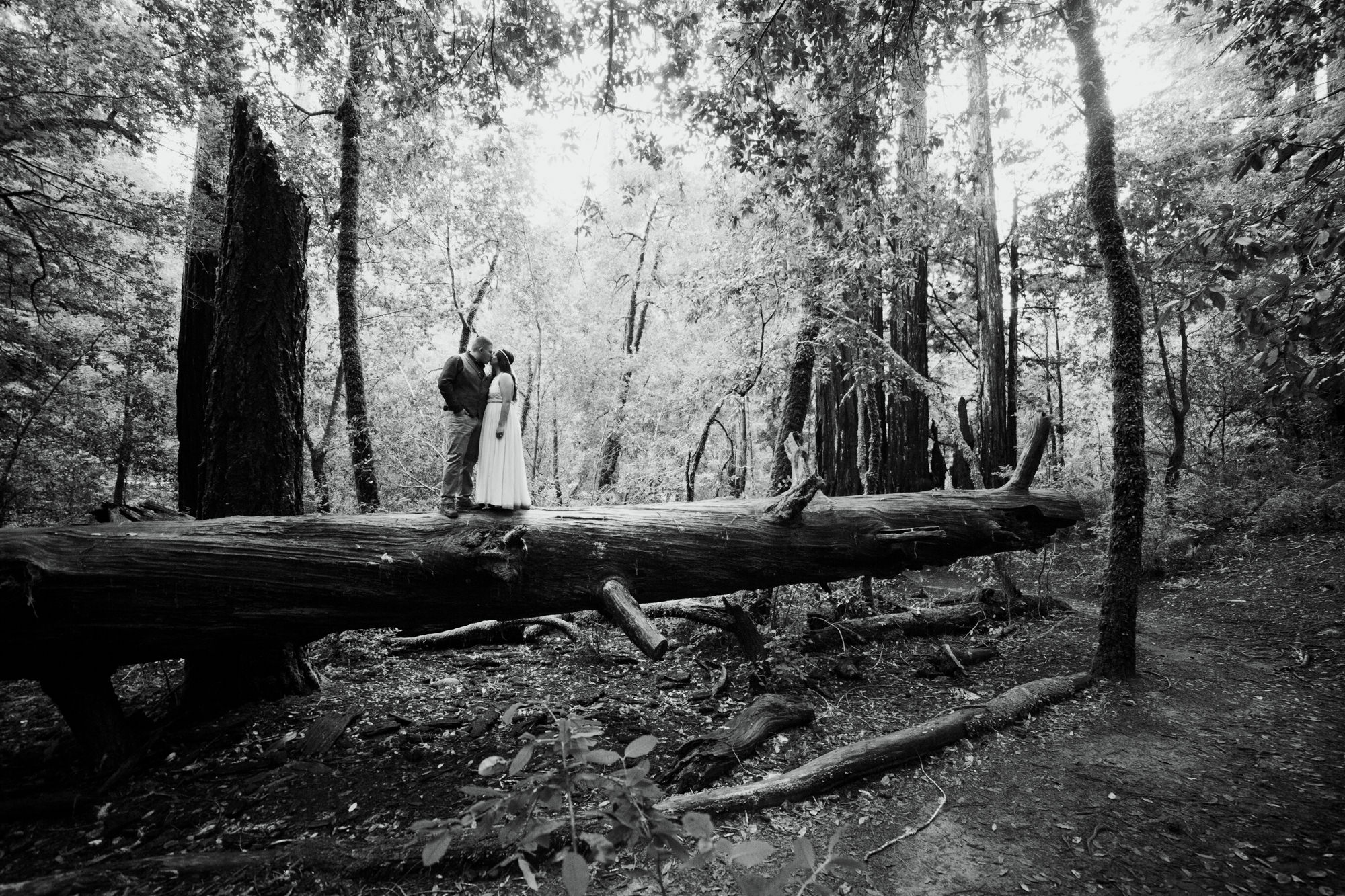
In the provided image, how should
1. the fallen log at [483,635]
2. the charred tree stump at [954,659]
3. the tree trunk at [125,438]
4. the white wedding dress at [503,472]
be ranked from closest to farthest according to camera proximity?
the white wedding dress at [503,472] → the charred tree stump at [954,659] → the fallen log at [483,635] → the tree trunk at [125,438]

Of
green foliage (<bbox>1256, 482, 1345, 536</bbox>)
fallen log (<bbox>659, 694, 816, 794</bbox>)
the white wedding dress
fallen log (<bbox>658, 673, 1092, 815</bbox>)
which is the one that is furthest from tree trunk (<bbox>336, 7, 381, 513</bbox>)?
green foliage (<bbox>1256, 482, 1345, 536</bbox>)

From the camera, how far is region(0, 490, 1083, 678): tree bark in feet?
11.6

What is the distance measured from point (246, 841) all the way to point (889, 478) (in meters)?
10.2

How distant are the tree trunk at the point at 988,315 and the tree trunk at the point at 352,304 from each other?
10.1 meters

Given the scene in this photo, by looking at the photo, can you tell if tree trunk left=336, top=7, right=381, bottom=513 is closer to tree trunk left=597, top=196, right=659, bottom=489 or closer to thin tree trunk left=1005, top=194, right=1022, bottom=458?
tree trunk left=597, top=196, right=659, bottom=489

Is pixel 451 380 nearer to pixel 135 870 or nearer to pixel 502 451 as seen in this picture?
pixel 502 451

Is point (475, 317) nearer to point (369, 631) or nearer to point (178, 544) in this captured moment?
point (369, 631)

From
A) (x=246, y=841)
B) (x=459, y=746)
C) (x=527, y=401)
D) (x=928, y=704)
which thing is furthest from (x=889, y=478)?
(x=527, y=401)

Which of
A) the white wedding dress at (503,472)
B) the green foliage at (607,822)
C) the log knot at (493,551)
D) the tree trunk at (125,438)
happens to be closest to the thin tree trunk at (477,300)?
the tree trunk at (125,438)

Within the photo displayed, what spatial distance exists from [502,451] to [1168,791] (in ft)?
17.2

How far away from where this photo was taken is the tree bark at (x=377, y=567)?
3.53 metres

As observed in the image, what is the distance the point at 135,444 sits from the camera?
9.23 m

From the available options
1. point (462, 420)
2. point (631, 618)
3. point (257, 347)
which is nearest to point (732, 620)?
point (631, 618)

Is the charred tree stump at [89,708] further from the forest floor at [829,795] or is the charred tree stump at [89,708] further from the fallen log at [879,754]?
the fallen log at [879,754]
